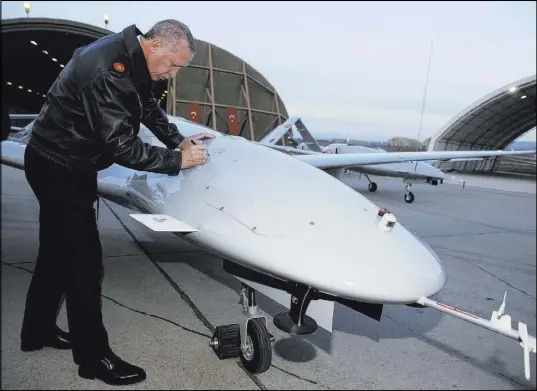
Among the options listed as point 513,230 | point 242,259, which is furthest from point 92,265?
point 513,230

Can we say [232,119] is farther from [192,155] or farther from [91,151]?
[91,151]

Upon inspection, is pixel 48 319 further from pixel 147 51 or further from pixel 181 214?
pixel 147 51

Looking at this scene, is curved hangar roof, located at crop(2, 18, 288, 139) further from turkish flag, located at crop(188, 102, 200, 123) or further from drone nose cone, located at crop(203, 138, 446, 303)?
drone nose cone, located at crop(203, 138, 446, 303)

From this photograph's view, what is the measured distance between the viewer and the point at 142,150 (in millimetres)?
2533

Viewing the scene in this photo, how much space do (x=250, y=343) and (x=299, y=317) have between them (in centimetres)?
62

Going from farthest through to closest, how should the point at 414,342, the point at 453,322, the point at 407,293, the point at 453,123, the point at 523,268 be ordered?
1. the point at 453,123
2. the point at 523,268
3. the point at 453,322
4. the point at 414,342
5. the point at 407,293

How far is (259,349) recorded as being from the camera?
2850mm

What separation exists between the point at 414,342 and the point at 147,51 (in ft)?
10.2

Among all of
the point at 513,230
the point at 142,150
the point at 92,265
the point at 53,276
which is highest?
the point at 142,150

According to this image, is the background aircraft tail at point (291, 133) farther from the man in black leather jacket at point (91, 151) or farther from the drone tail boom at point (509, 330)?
the drone tail boom at point (509, 330)

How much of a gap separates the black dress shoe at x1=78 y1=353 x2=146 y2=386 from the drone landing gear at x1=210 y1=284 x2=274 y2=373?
583mm

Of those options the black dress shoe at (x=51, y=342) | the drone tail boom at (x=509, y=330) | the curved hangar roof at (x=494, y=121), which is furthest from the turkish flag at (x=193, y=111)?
the curved hangar roof at (x=494, y=121)

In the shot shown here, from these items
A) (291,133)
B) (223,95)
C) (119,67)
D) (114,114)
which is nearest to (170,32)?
(119,67)

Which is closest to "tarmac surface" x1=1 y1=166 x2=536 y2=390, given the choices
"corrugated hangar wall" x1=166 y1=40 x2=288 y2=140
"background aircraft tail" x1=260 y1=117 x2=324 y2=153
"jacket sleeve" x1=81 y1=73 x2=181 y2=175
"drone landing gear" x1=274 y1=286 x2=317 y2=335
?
"drone landing gear" x1=274 y1=286 x2=317 y2=335
